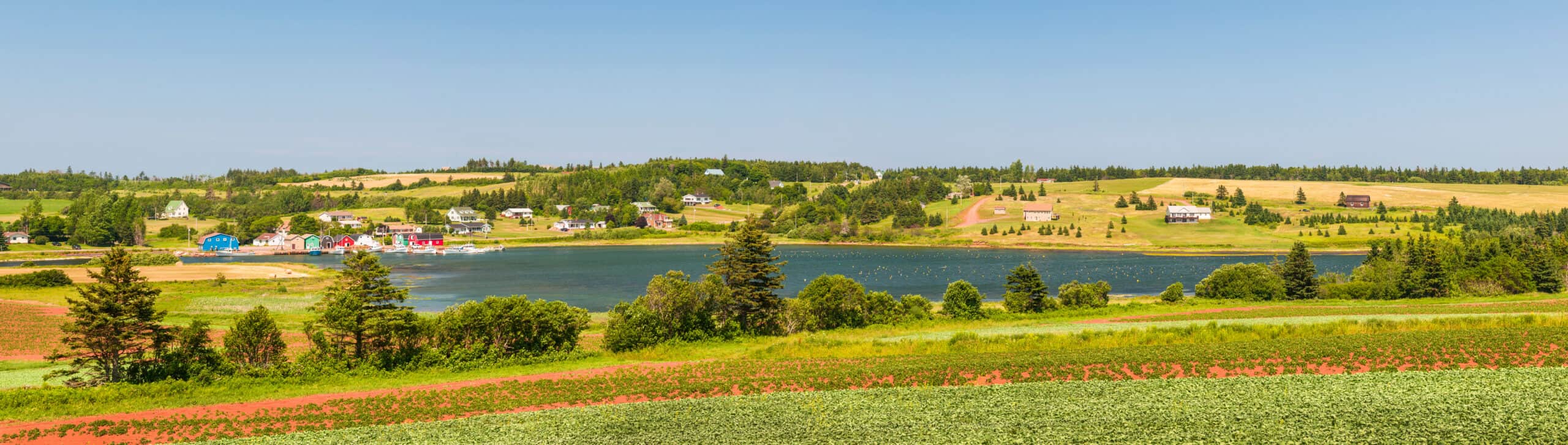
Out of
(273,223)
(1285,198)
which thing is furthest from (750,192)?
(1285,198)

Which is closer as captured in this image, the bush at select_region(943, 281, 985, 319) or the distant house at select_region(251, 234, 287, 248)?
the bush at select_region(943, 281, 985, 319)

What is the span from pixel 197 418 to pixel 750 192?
171528mm

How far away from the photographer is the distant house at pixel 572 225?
150 m

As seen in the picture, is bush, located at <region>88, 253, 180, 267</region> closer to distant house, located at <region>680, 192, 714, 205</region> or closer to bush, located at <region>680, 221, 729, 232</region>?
bush, located at <region>680, 221, 729, 232</region>

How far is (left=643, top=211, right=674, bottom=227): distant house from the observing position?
15625 cm

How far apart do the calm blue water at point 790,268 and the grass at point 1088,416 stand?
37.0m

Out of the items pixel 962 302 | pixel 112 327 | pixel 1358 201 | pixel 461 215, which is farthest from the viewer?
pixel 461 215

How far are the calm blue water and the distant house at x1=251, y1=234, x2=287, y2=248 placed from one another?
39.6 ft

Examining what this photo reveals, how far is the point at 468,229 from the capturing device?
144000 mm

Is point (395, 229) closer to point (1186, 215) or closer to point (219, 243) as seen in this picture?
point (219, 243)

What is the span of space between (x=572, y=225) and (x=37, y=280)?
289 ft

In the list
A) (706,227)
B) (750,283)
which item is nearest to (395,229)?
(706,227)

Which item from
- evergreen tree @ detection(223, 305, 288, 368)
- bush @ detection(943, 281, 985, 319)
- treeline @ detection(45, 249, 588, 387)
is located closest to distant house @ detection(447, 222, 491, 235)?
treeline @ detection(45, 249, 588, 387)

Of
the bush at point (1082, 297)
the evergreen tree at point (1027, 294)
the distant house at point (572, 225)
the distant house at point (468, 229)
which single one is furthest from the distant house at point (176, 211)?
the bush at point (1082, 297)
